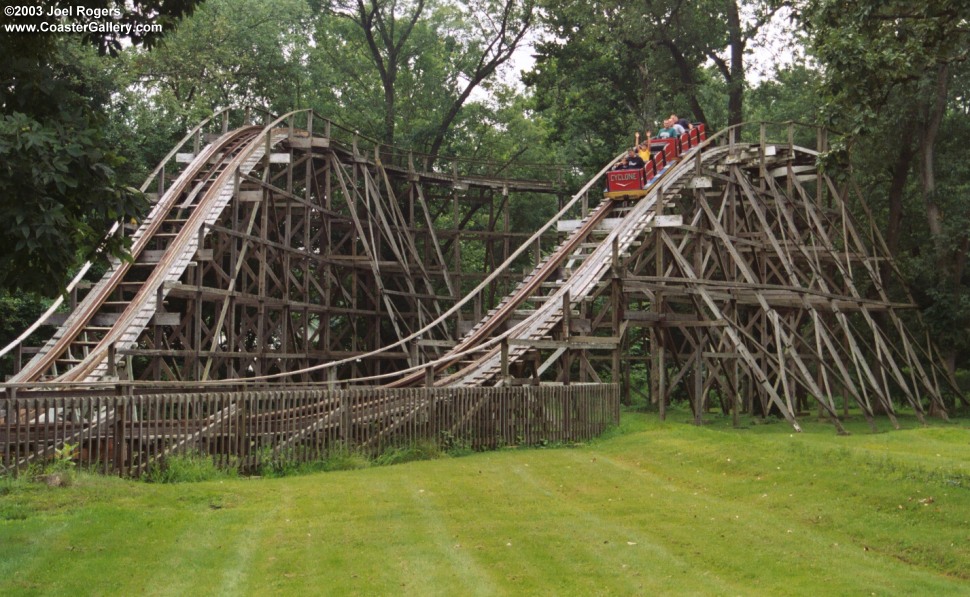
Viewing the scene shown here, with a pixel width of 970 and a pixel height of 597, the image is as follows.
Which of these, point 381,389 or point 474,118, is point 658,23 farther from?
point 381,389

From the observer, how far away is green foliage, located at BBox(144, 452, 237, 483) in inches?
531

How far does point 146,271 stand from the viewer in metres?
23.1

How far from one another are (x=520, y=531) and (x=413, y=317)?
21606 mm

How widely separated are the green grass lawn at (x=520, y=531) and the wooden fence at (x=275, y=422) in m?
0.80

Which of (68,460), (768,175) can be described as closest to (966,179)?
(768,175)

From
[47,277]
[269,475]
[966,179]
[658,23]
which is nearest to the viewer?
[47,277]

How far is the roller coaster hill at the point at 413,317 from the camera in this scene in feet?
48.1

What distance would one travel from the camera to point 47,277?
372 inches

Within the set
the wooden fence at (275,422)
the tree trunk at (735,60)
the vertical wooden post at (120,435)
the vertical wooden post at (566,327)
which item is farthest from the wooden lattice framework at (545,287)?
the tree trunk at (735,60)

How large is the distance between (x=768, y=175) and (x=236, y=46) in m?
21.6

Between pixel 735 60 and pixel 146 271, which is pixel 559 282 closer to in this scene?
pixel 146 271

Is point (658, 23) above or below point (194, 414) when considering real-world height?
above

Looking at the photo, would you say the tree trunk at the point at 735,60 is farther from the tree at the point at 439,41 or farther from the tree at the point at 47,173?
the tree at the point at 47,173

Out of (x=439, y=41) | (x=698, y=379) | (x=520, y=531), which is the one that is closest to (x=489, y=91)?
(x=439, y=41)
